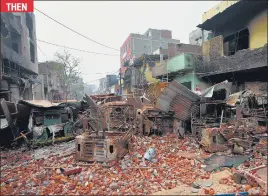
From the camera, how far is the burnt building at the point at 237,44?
12.5 meters

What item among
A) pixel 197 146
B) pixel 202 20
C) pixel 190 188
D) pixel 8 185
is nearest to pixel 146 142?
pixel 197 146

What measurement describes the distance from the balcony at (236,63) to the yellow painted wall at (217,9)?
11.6 ft

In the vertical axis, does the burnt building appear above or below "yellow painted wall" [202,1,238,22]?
below

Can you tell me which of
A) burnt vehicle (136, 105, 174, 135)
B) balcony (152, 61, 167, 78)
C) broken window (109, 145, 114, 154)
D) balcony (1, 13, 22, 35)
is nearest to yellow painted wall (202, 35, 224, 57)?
balcony (152, 61, 167, 78)

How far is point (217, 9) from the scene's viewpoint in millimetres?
14781

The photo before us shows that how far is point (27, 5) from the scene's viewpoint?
8516mm

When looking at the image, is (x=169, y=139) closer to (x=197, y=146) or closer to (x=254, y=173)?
(x=197, y=146)

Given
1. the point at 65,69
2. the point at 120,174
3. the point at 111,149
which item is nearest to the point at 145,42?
the point at 65,69

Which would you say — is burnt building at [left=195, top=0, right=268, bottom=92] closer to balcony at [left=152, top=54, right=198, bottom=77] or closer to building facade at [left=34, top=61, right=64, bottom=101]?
balcony at [left=152, top=54, right=198, bottom=77]

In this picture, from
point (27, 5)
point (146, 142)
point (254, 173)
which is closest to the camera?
point (254, 173)

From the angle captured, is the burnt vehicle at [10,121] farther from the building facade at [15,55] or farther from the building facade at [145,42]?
the building facade at [145,42]

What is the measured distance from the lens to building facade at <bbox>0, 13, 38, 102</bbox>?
13434mm

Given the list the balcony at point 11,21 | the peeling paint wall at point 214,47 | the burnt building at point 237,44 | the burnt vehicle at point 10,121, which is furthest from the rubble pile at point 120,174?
the balcony at point 11,21

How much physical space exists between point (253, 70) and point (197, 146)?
795 cm
